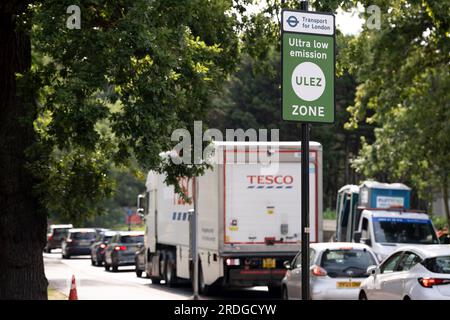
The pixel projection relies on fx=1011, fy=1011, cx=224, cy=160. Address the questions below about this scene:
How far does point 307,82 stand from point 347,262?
34.1ft

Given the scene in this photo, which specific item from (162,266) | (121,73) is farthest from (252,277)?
(121,73)

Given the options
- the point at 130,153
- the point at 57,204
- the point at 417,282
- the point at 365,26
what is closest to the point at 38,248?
the point at 57,204

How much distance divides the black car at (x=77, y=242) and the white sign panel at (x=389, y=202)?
27528 mm

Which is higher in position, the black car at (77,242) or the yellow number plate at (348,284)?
the yellow number plate at (348,284)

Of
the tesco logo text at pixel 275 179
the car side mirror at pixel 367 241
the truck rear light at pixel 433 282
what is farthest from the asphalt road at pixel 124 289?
the truck rear light at pixel 433 282

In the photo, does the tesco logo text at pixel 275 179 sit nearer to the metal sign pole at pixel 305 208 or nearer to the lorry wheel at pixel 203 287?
the lorry wheel at pixel 203 287

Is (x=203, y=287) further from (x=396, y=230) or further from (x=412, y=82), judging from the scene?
(x=412, y=82)

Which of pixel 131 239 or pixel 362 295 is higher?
pixel 362 295

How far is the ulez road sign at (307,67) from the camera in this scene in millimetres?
9930

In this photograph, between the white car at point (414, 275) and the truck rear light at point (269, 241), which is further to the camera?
the truck rear light at point (269, 241)

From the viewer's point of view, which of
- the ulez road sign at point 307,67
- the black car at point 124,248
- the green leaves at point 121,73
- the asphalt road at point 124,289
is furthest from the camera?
the black car at point 124,248

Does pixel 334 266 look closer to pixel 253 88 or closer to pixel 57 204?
pixel 57 204

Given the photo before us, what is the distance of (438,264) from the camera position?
1521 cm
